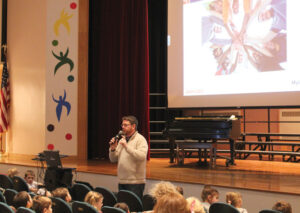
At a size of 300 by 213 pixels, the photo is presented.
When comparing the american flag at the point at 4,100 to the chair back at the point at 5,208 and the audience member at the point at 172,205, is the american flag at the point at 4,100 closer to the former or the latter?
the chair back at the point at 5,208

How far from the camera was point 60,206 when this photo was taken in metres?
3.47

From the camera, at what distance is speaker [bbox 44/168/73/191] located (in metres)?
6.14

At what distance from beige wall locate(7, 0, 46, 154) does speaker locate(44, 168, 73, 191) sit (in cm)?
299

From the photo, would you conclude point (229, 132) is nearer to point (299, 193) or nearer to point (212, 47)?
point (212, 47)

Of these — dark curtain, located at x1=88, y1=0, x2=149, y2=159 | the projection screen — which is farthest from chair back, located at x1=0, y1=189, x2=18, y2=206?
dark curtain, located at x1=88, y1=0, x2=149, y2=159

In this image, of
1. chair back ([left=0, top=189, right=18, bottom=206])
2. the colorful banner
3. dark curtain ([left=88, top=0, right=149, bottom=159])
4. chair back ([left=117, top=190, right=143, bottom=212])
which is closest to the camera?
chair back ([left=117, top=190, right=143, bottom=212])

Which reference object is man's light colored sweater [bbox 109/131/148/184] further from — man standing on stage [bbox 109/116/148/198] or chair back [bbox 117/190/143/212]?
chair back [bbox 117/190/143/212]

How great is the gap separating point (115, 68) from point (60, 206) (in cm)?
606

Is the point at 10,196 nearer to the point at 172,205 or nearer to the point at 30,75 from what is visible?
the point at 172,205

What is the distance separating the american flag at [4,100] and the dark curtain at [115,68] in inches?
86.2

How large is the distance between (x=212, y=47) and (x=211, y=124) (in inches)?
59.0

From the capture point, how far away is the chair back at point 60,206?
11.2ft

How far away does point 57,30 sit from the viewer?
9070 mm

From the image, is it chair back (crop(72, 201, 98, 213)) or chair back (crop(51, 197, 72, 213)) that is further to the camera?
chair back (crop(51, 197, 72, 213))
